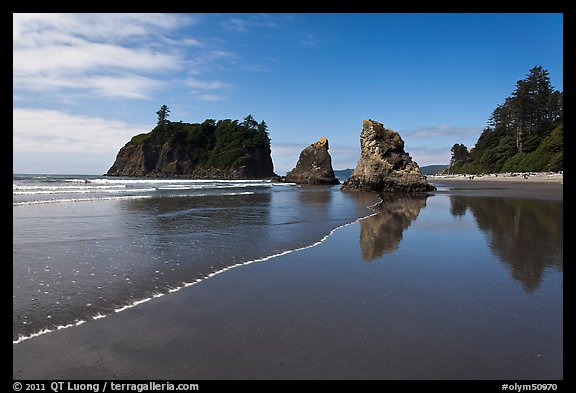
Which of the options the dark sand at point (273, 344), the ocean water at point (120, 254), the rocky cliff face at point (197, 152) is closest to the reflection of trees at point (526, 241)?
the dark sand at point (273, 344)

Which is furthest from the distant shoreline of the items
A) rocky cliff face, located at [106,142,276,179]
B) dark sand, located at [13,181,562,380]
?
rocky cliff face, located at [106,142,276,179]

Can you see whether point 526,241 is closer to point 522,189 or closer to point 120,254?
point 120,254

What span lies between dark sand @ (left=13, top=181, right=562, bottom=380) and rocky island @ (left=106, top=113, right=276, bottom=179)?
379 ft

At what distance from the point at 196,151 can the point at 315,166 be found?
76.8 m

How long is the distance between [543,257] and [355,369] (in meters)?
6.82

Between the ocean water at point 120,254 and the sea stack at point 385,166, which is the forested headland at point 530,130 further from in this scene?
the ocean water at point 120,254

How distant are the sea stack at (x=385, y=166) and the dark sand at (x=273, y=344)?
33.2 meters

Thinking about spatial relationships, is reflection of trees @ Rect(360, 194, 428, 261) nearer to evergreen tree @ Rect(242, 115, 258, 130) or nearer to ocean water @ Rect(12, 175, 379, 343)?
ocean water @ Rect(12, 175, 379, 343)

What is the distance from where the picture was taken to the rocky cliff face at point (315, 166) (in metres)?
65.2

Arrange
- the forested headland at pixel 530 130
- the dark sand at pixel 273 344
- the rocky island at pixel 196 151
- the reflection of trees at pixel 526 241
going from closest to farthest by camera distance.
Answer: the dark sand at pixel 273 344
the reflection of trees at pixel 526 241
the forested headland at pixel 530 130
the rocky island at pixel 196 151

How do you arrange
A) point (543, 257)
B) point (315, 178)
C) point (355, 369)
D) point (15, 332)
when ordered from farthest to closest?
point (315, 178) → point (543, 257) → point (15, 332) → point (355, 369)
